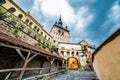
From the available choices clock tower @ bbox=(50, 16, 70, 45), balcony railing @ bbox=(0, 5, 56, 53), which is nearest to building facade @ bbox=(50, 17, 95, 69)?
balcony railing @ bbox=(0, 5, 56, 53)

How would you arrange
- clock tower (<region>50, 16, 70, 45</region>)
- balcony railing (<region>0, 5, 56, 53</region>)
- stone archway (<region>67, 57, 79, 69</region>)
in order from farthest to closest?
clock tower (<region>50, 16, 70, 45</region>) < stone archway (<region>67, 57, 79, 69</region>) < balcony railing (<region>0, 5, 56, 53</region>)

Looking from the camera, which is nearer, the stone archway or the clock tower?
the stone archway

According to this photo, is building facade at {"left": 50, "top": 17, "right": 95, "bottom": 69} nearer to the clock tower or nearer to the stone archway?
the stone archway

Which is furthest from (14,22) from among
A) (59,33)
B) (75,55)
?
(59,33)

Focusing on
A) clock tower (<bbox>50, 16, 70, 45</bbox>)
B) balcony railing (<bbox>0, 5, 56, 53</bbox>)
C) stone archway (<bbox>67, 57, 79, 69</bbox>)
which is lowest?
stone archway (<bbox>67, 57, 79, 69</bbox>)

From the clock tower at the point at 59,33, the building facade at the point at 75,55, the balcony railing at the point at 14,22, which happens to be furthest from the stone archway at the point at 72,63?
the clock tower at the point at 59,33

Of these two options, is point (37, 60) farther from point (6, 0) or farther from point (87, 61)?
point (87, 61)

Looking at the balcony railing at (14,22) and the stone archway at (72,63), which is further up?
the balcony railing at (14,22)

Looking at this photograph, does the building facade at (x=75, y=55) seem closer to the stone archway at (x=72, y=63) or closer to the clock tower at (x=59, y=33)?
the stone archway at (x=72, y=63)

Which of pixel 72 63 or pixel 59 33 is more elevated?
pixel 59 33

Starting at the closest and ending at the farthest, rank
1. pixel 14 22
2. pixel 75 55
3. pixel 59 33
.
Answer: pixel 14 22 → pixel 75 55 → pixel 59 33

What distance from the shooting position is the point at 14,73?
739 cm

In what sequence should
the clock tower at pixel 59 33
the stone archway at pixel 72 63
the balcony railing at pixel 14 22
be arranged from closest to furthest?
the balcony railing at pixel 14 22 < the stone archway at pixel 72 63 < the clock tower at pixel 59 33

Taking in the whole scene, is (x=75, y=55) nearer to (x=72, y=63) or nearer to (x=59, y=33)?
(x=72, y=63)
